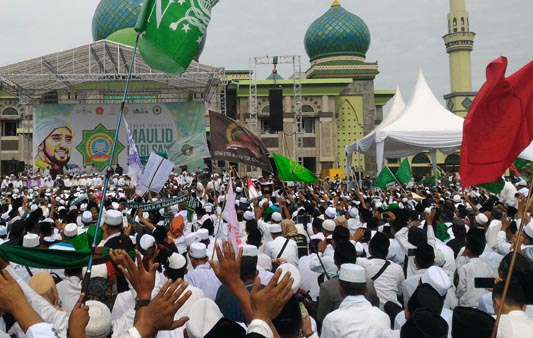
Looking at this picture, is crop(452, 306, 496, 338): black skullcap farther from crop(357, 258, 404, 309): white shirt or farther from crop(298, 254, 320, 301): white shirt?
crop(298, 254, 320, 301): white shirt

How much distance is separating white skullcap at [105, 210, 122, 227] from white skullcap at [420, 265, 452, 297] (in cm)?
310

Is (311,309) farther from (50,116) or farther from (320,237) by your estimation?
(50,116)

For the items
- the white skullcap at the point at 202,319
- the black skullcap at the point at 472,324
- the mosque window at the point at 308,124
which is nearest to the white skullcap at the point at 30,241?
the white skullcap at the point at 202,319

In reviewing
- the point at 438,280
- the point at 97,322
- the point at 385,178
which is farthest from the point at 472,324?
the point at 385,178

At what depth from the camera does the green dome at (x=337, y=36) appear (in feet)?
117

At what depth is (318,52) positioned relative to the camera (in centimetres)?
3647

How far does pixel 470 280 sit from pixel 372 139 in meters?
12.4

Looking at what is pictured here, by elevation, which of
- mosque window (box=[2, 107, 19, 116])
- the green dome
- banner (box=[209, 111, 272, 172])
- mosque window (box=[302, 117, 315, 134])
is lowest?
banner (box=[209, 111, 272, 172])

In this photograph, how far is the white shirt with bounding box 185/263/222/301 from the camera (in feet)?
13.1

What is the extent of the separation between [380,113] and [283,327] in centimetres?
3465

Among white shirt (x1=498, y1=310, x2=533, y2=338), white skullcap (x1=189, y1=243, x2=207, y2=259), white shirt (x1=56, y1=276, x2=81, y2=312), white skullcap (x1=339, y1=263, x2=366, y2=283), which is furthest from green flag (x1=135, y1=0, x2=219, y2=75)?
white shirt (x1=498, y1=310, x2=533, y2=338)

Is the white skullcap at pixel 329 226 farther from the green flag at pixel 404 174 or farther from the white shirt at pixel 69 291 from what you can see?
the green flag at pixel 404 174

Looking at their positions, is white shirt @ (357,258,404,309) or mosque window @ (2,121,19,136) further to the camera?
mosque window @ (2,121,19,136)

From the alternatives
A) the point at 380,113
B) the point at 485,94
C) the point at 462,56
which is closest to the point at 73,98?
the point at 380,113
